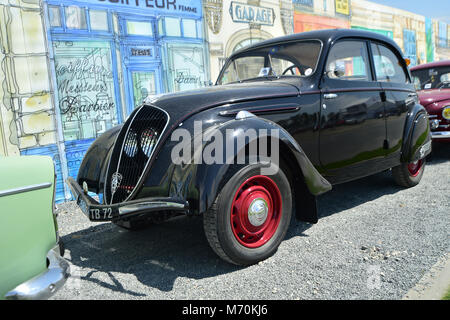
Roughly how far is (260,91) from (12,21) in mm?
3797

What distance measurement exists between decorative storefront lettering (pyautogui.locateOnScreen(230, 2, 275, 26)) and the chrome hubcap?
6207 millimetres

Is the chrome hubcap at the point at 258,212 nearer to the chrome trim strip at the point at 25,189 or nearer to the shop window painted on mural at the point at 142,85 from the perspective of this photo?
the chrome trim strip at the point at 25,189

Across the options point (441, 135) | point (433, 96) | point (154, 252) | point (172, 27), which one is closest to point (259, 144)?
point (154, 252)

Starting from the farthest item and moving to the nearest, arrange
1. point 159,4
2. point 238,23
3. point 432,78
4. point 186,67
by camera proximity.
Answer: point 238,23, point 432,78, point 186,67, point 159,4

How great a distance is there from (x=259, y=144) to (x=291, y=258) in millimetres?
910

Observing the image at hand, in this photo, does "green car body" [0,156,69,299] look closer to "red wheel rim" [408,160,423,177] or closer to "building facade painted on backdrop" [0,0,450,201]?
"building facade painted on backdrop" [0,0,450,201]

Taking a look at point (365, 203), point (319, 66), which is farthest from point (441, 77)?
point (319, 66)

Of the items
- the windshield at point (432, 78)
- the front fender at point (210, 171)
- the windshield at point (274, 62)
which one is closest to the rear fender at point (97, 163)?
the front fender at point (210, 171)

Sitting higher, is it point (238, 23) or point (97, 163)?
point (238, 23)

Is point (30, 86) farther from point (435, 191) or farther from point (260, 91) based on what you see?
point (435, 191)

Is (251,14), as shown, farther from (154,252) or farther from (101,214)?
(101,214)

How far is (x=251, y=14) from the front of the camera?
28.0 ft

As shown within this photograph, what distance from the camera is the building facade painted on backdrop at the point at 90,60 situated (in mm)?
5082
